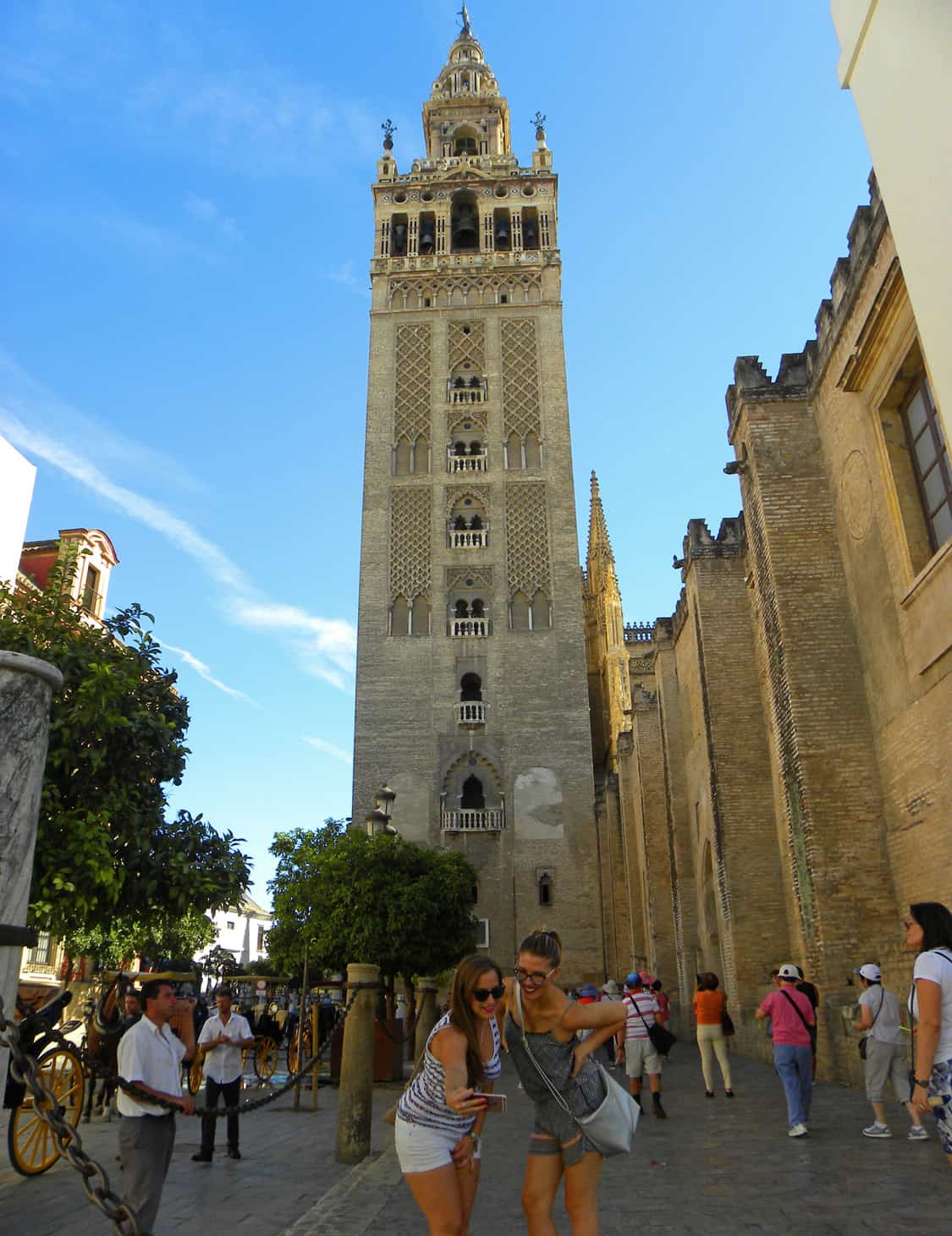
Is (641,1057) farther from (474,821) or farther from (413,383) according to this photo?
(413,383)

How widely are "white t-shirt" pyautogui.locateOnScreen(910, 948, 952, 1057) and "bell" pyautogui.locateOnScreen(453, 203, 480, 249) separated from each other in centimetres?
3711

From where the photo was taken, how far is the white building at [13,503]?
17094 mm

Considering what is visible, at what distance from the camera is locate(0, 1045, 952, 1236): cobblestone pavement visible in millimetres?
4785

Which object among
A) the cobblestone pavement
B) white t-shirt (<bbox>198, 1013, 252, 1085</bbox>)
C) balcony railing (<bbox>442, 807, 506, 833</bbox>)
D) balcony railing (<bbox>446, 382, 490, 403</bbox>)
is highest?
balcony railing (<bbox>446, 382, 490, 403</bbox>)

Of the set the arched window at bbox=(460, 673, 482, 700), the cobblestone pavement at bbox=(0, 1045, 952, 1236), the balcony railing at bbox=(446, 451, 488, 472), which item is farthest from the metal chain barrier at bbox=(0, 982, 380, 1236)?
the balcony railing at bbox=(446, 451, 488, 472)

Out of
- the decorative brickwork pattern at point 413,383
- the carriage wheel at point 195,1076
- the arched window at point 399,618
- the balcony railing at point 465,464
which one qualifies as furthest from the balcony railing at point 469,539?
the carriage wheel at point 195,1076

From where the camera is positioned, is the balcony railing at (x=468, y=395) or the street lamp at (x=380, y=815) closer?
the street lamp at (x=380, y=815)

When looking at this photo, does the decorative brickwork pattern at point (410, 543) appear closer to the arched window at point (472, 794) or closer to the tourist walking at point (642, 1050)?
the arched window at point (472, 794)

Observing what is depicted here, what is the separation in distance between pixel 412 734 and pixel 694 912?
36.1ft

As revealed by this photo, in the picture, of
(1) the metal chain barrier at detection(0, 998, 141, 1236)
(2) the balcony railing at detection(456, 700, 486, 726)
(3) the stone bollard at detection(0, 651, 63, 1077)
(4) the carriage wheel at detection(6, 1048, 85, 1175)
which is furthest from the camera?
(2) the balcony railing at detection(456, 700, 486, 726)

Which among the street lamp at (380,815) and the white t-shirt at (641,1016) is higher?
the street lamp at (380,815)

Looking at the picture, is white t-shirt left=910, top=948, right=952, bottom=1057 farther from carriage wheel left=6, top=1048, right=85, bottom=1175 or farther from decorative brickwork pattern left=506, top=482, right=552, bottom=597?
decorative brickwork pattern left=506, top=482, right=552, bottom=597

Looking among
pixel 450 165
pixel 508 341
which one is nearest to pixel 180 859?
pixel 508 341

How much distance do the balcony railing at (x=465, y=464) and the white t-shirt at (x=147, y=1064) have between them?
29.0 metres
